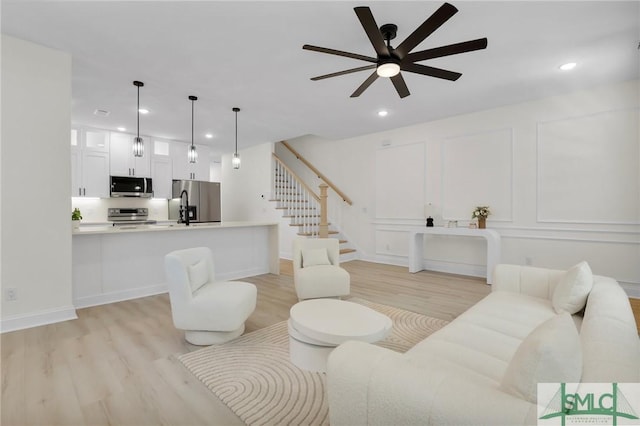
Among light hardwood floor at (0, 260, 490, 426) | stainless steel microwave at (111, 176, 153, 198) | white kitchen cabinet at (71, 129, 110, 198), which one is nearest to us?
light hardwood floor at (0, 260, 490, 426)

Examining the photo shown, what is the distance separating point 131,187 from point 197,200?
→ 54.6 inches

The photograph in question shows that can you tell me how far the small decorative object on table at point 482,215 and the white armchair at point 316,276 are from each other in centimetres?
259

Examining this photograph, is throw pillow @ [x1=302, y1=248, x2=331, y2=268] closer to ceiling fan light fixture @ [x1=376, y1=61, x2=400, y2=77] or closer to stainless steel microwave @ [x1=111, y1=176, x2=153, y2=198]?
ceiling fan light fixture @ [x1=376, y1=61, x2=400, y2=77]

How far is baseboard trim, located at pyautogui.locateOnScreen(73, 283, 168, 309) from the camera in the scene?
3516mm

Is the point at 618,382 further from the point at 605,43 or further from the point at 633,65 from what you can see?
the point at 633,65

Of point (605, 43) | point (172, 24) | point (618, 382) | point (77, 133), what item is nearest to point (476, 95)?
point (605, 43)

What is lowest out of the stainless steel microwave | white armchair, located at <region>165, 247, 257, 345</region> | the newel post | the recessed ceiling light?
white armchair, located at <region>165, 247, 257, 345</region>

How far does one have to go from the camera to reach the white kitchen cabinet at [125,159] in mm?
6109

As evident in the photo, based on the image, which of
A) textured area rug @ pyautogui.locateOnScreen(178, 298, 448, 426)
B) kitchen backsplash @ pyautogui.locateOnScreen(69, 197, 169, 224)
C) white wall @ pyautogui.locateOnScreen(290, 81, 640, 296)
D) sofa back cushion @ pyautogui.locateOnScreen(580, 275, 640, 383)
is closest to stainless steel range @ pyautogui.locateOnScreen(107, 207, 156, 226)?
kitchen backsplash @ pyautogui.locateOnScreen(69, 197, 169, 224)

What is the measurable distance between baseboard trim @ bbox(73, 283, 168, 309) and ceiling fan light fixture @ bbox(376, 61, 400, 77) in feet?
12.5

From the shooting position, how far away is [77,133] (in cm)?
570

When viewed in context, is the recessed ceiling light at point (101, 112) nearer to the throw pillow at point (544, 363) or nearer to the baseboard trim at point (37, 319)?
the baseboard trim at point (37, 319)

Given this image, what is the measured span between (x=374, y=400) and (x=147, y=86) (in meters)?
4.41

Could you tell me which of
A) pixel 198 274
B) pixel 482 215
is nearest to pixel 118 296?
pixel 198 274
